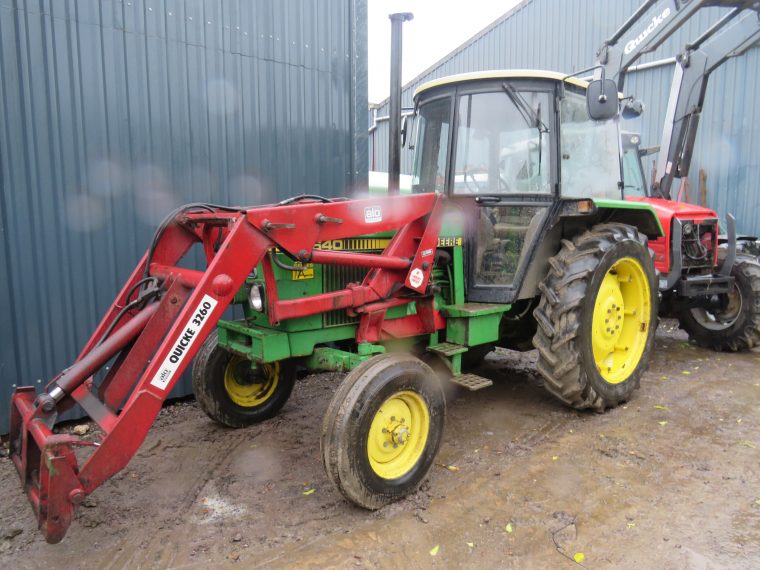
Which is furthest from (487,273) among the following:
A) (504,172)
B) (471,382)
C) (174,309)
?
(174,309)

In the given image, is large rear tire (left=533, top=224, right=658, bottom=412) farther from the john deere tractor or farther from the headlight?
the headlight

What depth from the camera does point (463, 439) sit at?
389cm

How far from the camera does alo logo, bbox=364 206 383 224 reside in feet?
11.0

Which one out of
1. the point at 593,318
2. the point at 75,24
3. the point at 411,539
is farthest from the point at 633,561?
the point at 75,24

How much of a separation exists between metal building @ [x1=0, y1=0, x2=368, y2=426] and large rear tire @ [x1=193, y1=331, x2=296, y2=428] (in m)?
0.92

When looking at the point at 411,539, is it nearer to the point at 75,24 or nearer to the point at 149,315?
the point at 149,315

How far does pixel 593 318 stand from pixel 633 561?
1963 mm

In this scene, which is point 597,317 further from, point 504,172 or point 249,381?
point 249,381

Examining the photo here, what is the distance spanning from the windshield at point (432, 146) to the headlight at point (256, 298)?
5.12ft

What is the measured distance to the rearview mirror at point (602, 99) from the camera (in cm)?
371

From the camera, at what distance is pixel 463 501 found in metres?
3.05

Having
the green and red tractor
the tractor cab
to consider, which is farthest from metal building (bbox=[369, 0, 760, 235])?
the green and red tractor

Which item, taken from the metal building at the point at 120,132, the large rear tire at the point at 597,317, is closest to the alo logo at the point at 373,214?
the large rear tire at the point at 597,317

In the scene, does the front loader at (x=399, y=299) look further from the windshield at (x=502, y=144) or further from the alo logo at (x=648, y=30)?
the alo logo at (x=648, y=30)
